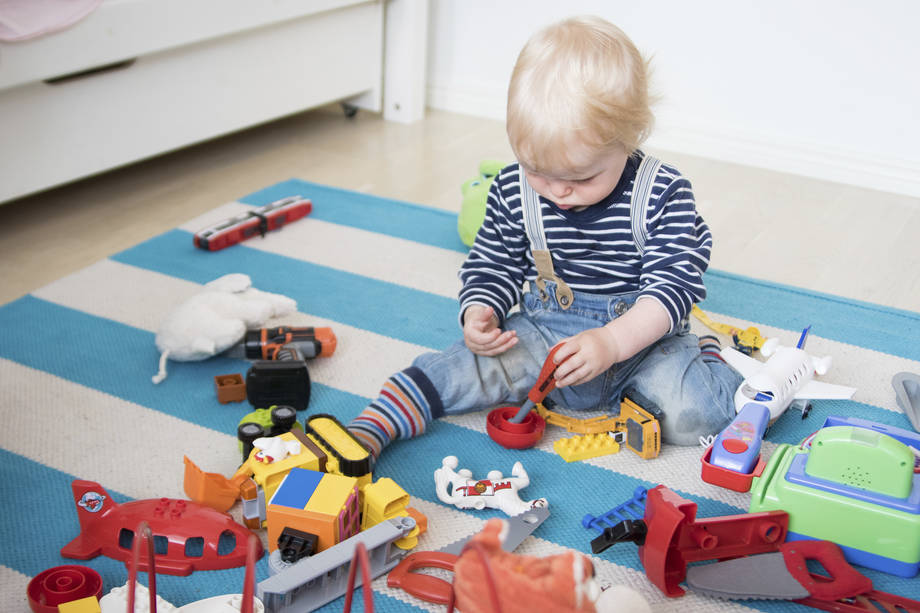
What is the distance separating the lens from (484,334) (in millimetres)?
932

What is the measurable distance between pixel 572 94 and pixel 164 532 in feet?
1.68

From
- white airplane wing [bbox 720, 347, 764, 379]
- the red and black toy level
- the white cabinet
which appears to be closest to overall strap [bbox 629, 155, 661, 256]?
white airplane wing [bbox 720, 347, 764, 379]

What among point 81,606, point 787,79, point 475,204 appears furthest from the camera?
point 787,79

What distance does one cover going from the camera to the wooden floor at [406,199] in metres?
1.39

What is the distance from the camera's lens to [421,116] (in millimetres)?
2146

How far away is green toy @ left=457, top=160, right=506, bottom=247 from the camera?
1.33m

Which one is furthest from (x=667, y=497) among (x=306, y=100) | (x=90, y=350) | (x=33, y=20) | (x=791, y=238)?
(x=306, y=100)

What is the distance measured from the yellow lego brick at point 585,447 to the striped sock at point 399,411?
0.45 feet

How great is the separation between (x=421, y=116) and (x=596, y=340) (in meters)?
1.40

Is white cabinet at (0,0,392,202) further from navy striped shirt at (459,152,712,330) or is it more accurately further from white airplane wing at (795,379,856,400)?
white airplane wing at (795,379,856,400)

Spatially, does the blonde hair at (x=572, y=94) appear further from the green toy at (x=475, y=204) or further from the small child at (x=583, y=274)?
the green toy at (x=475, y=204)

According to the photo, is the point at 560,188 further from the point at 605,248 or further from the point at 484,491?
the point at 484,491

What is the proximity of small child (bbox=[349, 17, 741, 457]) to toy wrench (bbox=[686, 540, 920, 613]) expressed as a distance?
7.6 inches

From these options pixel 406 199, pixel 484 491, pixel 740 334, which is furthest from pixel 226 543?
pixel 406 199
